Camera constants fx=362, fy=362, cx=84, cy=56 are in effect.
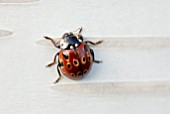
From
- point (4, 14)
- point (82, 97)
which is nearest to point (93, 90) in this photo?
point (82, 97)

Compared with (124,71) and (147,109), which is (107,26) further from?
(147,109)

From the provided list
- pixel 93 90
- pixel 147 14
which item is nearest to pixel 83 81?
pixel 93 90

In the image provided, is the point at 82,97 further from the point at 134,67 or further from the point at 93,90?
the point at 134,67

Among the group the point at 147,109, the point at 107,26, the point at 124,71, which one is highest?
the point at 107,26

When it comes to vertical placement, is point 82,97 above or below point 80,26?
below
